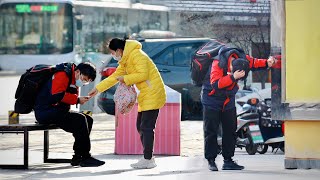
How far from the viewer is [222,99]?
11.2m

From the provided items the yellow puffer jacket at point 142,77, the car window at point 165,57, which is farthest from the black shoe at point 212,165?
the car window at point 165,57

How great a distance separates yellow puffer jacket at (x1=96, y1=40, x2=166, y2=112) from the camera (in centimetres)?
1148

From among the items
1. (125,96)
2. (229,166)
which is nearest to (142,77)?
(125,96)

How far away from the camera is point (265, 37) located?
1502 cm

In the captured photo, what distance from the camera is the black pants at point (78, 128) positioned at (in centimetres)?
1161

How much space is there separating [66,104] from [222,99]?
5.83 feet

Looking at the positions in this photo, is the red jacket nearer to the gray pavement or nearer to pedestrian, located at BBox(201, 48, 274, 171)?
pedestrian, located at BBox(201, 48, 274, 171)

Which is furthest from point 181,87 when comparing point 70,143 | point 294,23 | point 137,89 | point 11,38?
point 11,38

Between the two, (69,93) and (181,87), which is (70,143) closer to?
(69,93)

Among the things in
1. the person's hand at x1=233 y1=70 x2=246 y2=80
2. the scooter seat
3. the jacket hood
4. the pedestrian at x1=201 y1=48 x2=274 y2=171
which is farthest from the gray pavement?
the jacket hood

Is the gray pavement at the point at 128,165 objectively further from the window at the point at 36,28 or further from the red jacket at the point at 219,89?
the window at the point at 36,28

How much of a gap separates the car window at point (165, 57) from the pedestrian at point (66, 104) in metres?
9.49

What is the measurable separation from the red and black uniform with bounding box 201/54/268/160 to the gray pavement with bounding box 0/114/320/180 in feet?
1.07

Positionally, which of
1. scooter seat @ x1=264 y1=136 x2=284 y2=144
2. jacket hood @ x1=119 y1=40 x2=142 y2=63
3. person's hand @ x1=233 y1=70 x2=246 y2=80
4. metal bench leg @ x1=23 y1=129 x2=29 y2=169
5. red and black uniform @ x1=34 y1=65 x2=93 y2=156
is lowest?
scooter seat @ x1=264 y1=136 x2=284 y2=144
